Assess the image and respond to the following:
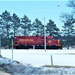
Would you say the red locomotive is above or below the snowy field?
above

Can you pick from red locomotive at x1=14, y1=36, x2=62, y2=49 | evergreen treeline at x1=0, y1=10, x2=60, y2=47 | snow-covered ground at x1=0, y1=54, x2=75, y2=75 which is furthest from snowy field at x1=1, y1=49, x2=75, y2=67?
evergreen treeline at x1=0, y1=10, x2=60, y2=47

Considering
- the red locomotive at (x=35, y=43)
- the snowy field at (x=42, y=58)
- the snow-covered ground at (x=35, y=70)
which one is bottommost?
the snow-covered ground at (x=35, y=70)

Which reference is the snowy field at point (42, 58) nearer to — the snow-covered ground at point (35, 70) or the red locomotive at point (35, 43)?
the snow-covered ground at point (35, 70)

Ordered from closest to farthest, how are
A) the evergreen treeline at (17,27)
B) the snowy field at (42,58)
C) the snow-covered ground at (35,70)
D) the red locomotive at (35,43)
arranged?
the snow-covered ground at (35,70)
the snowy field at (42,58)
the red locomotive at (35,43)
the evergreen treeline at (17,27)

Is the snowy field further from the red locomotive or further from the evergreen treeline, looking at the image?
the evergreen treeline

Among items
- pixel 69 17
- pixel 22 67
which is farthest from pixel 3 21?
pixel 22 67

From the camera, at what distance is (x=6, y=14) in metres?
99.4

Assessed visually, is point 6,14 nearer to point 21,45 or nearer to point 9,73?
point 21,45

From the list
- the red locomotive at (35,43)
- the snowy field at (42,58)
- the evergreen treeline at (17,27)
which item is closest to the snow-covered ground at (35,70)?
the snowy field at (42,58)

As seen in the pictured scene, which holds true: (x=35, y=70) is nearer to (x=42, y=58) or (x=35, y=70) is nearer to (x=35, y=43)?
(x=42, y=58)

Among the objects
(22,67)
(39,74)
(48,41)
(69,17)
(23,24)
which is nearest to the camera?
(39,74)

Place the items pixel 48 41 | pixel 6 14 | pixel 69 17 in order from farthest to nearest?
pixel 6 14 < pixel 48 41 < pixel 69 17

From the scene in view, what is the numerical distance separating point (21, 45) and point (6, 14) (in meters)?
28.8

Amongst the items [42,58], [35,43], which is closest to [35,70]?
[42,58]
